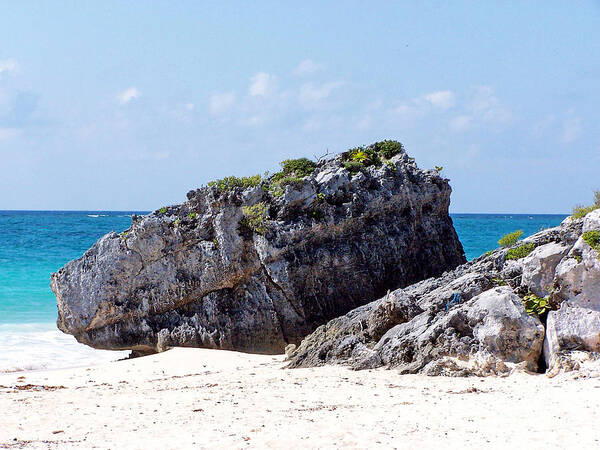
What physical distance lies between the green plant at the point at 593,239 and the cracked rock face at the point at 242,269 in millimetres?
5959

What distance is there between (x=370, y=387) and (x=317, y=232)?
613 cm

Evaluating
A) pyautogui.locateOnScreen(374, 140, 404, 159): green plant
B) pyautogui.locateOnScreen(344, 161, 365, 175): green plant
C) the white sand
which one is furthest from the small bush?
the white sand

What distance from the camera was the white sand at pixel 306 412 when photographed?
8297mm

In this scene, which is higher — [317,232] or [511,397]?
[317,232]

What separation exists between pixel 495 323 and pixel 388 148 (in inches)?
339

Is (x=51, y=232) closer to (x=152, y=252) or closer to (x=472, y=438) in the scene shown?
(x=152, y=252)

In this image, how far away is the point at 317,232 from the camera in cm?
1673

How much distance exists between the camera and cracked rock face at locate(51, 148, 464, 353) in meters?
16.4

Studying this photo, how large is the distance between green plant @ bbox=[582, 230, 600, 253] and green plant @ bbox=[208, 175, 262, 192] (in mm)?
8501

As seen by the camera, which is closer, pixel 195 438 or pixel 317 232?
pixel 195 438

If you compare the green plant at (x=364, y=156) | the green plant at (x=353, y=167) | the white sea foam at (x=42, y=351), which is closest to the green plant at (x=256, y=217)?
the green plant at (x=353, y=167)

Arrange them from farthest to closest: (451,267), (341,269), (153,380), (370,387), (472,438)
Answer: (451,267)
(341,269)
(153,380)
(370,387)
(472,438)

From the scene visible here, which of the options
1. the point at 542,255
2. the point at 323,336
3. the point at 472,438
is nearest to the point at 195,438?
the point at 472,438

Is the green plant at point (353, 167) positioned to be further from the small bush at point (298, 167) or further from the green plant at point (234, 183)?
the green plant at point (234, 183)
